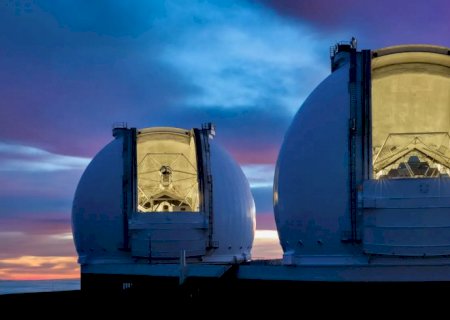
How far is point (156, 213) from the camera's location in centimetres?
3731

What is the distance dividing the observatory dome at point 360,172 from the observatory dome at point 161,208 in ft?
33.7

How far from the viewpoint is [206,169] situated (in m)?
38.8

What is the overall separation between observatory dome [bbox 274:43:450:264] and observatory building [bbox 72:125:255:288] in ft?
33.7

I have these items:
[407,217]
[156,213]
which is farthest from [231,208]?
[407,217]

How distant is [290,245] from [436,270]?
19.0 feet

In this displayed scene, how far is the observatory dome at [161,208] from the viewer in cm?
3753

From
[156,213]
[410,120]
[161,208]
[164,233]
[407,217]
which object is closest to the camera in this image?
[407,217]

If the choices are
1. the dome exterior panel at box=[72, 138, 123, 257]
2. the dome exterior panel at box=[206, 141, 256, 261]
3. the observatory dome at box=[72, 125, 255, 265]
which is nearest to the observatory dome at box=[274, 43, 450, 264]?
the observatory dome at box=[72, 125, 255, 265]

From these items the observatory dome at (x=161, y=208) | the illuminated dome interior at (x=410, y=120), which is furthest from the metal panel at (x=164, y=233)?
the illuminated dome interior at (x=410, y=120)

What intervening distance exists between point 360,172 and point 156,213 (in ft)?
49.7

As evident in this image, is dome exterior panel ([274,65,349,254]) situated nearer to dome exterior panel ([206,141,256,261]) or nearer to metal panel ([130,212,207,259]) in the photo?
metal panel ([130,212,207,259])

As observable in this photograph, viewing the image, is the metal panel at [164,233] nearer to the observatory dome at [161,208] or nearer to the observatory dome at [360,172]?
the observatory dome at [161,208]

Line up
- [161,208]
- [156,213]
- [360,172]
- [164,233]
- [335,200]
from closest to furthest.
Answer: [360,172]
[335,200]
[156,213]
[164,233]
[161,208]

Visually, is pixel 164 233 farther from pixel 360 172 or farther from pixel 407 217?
pixel 407 217
